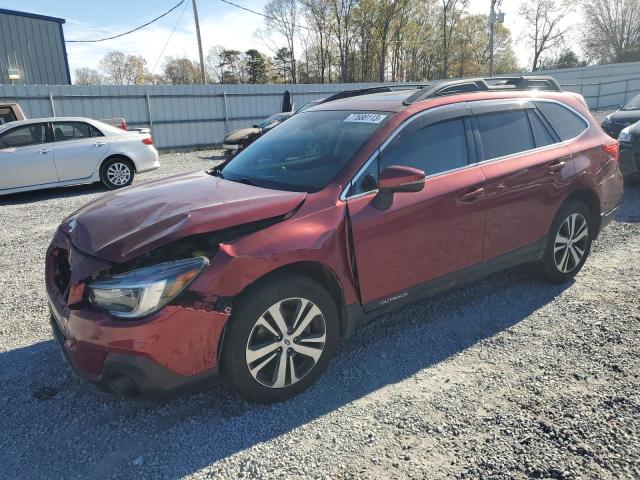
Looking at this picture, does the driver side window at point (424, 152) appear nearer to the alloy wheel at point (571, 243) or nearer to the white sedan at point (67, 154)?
the alloy wheel at point (571, 243)

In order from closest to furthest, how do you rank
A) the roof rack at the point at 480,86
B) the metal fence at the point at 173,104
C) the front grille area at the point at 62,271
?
the front grille area at the point at 62,271, the roof rack at the point at 480,86, the metal fence at the point at 173,104

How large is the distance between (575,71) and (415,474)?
3660cm

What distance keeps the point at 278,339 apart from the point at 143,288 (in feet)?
2.60

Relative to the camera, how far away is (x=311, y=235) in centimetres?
277

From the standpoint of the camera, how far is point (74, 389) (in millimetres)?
3053

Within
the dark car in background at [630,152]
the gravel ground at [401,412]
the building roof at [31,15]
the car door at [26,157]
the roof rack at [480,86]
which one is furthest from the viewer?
the building roof at [31,15]

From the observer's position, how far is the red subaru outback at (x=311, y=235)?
2451 mm

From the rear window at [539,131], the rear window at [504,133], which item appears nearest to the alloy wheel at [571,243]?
the rear window at [539,131]

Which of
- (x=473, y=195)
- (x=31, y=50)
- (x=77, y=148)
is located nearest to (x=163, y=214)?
(x=473, y=195)

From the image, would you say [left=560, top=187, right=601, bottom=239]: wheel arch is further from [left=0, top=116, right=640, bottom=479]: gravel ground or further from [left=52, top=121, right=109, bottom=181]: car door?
[left=52, top=121, right=109, bottom=181]: car door

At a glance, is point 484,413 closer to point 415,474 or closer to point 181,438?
point 415,474

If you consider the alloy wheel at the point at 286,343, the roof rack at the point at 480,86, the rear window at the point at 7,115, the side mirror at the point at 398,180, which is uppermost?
the rear window at the point at 7,115

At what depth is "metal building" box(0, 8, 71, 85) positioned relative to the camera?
A: 2020cm

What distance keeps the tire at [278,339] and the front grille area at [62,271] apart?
1014 millimetres
